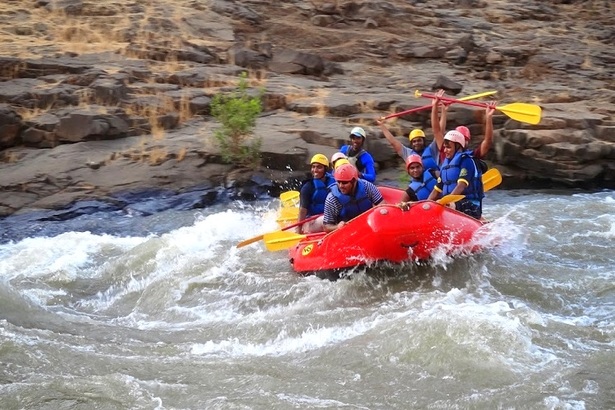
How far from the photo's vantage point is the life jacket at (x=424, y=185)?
25.4 feet

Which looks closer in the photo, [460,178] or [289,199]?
[460,178]

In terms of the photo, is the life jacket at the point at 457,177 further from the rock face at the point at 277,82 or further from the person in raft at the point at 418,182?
the rock face at the point at 277,82

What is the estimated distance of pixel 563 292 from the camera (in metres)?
6.48

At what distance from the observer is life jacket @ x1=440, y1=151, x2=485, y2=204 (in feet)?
23.9

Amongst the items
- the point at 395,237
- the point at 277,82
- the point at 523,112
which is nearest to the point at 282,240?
the point at 395,237

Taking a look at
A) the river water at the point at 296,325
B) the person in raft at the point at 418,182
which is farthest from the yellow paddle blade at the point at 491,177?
the person in raft at the point at 418,182

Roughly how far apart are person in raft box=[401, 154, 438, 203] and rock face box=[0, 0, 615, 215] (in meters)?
3.25

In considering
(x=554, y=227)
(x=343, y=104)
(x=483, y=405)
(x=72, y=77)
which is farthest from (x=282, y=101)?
(x=483, y=405)

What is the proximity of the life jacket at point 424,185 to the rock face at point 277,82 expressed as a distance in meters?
3.28

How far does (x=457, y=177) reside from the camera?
7.29 metres

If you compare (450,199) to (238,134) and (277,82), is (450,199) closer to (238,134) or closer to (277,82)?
(238,134)

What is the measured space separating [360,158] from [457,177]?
1641mm

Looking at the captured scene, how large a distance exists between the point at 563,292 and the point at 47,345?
395 cm

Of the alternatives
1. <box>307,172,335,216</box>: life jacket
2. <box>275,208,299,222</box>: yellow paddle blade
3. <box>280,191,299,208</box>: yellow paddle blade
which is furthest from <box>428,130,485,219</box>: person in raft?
<box>280,191,299,208</box>: yellow paddle blade
